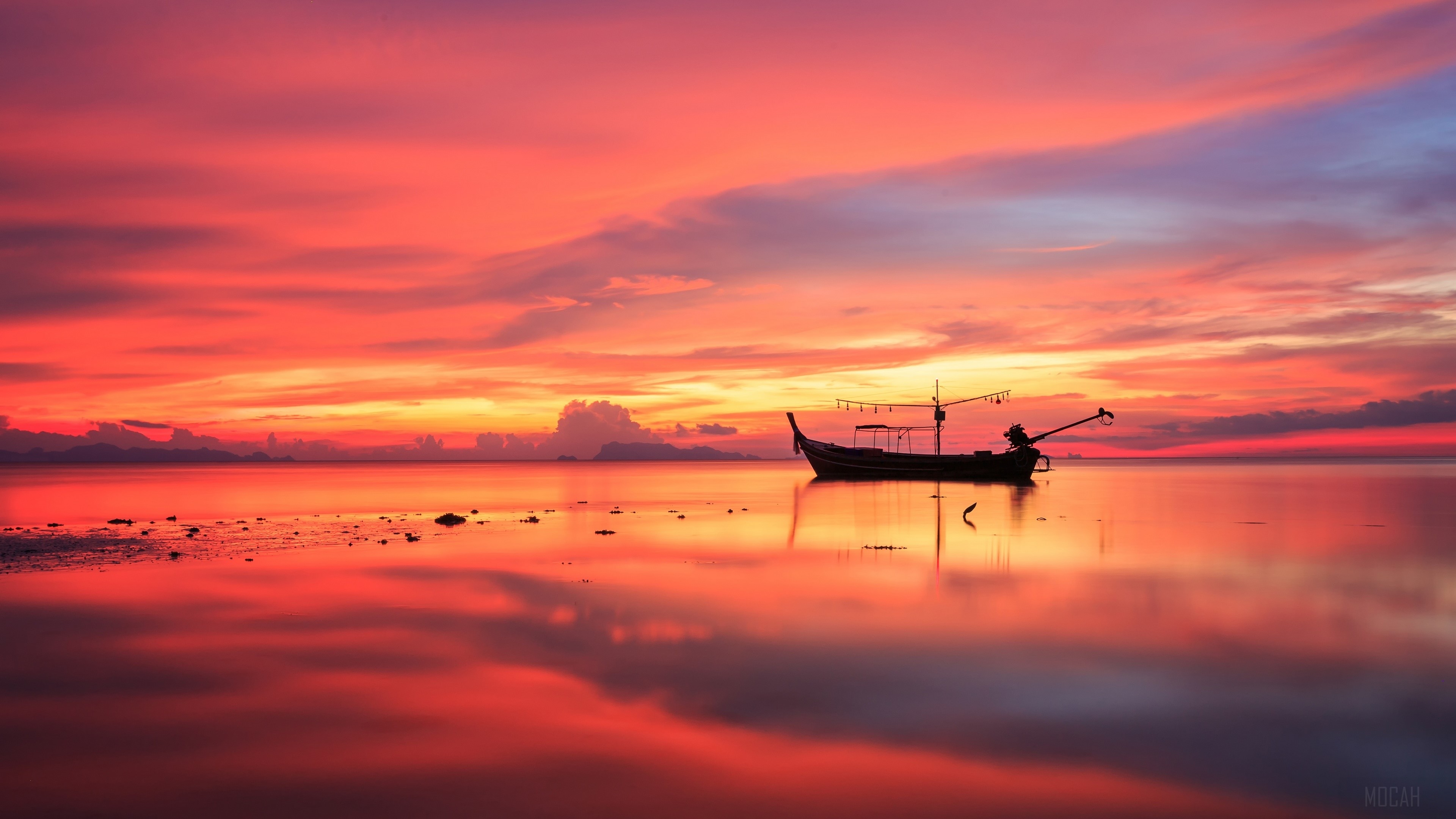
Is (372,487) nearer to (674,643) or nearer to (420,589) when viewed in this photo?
(420,589)

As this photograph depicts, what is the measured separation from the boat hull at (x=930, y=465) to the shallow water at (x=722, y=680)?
2279 inches

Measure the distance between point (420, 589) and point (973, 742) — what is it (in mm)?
13589

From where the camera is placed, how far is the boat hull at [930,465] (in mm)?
87188

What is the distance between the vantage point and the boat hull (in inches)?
3433

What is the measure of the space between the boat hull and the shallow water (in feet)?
190

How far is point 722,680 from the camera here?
1174 cm

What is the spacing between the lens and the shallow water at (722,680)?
8.08m

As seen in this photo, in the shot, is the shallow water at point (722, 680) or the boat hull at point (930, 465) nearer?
the shallow water at point (722, 680)

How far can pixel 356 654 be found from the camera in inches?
514

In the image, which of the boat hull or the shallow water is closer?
the shallow water

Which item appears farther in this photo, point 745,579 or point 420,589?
point 745,579

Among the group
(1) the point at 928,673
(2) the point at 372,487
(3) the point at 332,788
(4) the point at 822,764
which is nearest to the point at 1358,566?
(1) the point at 928,673

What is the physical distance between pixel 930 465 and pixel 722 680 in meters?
79.4

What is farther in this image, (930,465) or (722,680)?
(930,465)
